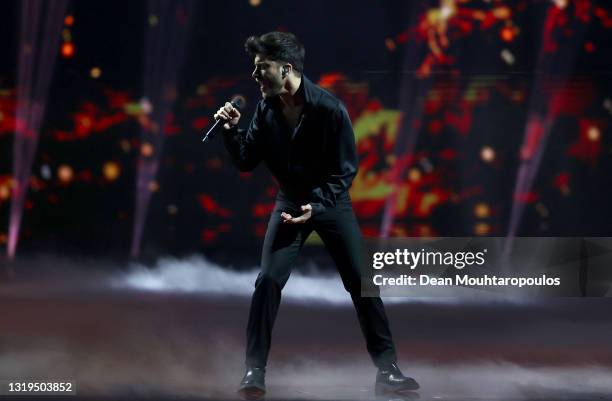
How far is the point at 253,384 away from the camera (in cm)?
427


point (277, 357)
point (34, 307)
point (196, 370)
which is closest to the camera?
point (196, 370)

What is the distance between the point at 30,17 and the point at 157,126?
1.43 m

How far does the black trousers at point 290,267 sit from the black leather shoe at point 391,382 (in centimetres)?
4

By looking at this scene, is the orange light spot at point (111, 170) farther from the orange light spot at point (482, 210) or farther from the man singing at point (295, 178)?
the man singing at point (295, 178)

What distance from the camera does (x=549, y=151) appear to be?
7953mm

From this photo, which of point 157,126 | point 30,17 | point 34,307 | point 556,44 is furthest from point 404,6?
point 34,307

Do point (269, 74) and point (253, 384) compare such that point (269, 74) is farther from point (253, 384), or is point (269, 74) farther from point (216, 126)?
point (253, 384)

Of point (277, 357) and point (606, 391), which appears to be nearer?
point (606, 391)

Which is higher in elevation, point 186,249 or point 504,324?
point 186,249

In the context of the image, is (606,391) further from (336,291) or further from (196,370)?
(336,291)

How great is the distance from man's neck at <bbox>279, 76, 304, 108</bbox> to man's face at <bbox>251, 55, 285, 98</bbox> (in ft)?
0.13

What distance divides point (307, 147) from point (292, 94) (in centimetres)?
25

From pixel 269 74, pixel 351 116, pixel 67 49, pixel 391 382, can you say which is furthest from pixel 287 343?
pixel 67 49

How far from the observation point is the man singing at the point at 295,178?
4297 millimetres
